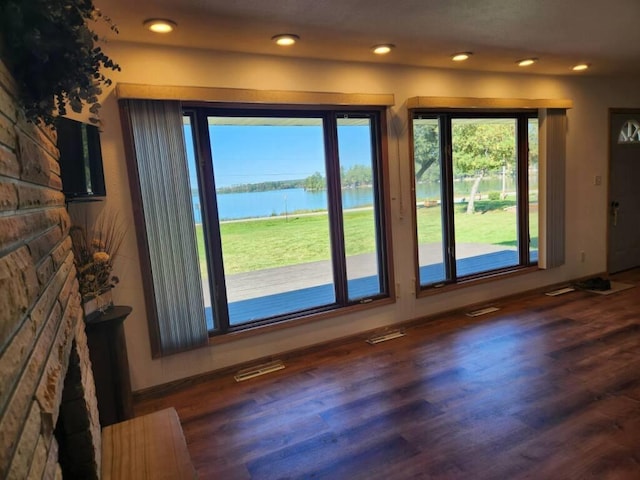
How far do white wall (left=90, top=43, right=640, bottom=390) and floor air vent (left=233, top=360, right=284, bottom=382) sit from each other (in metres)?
0.09

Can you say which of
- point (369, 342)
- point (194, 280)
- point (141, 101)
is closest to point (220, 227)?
point (194, 280)

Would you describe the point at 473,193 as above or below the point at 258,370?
above

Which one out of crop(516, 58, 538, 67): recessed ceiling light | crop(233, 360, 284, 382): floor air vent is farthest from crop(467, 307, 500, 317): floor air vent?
crop(516, 58, 538, 67): recessed ceiling light

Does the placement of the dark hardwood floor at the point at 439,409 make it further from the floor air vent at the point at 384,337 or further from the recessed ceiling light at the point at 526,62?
the recessed ceiling light at the point at 526,62

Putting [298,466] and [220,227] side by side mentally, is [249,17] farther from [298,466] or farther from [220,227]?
[298,466]

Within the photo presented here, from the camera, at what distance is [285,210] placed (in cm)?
341

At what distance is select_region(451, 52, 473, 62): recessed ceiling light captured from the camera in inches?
132

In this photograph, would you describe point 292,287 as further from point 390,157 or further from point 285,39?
point 285,39


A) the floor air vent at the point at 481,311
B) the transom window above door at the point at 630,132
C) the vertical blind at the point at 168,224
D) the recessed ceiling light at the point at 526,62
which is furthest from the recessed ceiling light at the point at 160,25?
the transom window above door at the point at 630,132

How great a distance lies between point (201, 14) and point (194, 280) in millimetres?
1727

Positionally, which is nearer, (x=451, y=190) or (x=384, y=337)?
(x=384, y=337)

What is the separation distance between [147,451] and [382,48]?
2967 mm

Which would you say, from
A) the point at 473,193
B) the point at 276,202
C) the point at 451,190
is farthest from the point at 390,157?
the point at 473,193

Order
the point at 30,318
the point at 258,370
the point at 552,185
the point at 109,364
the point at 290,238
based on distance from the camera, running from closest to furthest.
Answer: the point at 30,318 → the point at 109,364 → the point at 258,370 → the point at 290,238 → the point at 552,185
